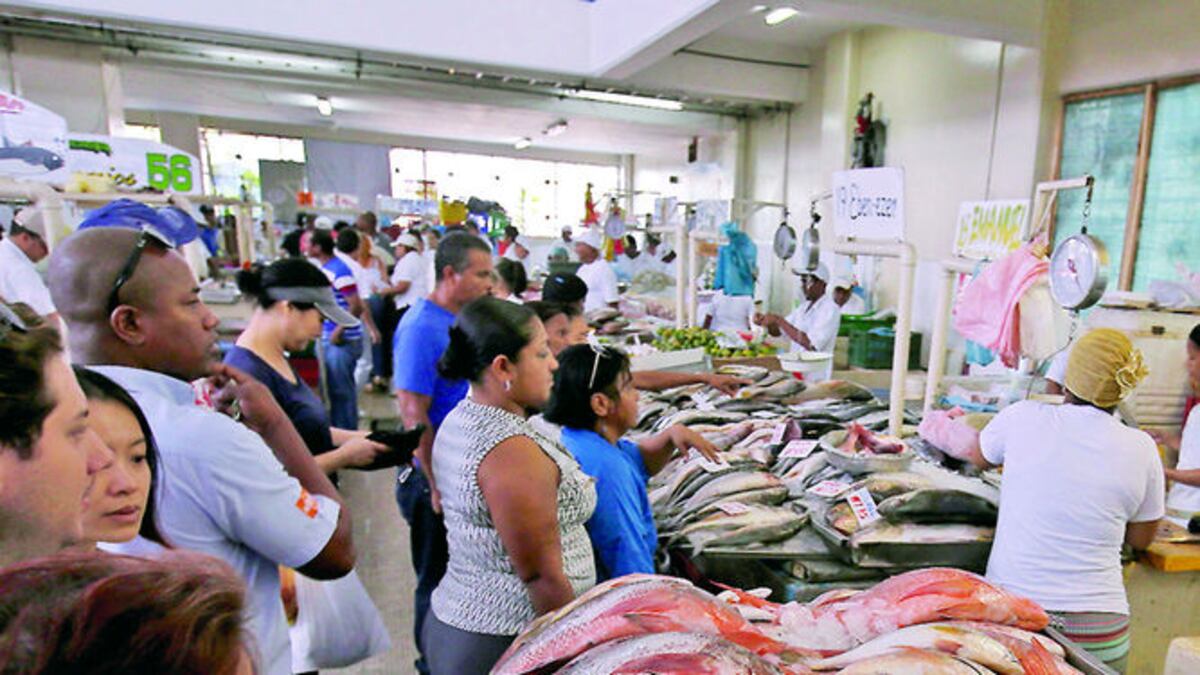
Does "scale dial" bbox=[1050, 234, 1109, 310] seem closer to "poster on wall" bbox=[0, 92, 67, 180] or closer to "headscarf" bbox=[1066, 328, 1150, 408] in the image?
"headscarf" bbox=[1066, 328, 1150, 408]

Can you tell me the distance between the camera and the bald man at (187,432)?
132 centimetres

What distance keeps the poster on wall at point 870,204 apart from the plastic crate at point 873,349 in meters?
4.24

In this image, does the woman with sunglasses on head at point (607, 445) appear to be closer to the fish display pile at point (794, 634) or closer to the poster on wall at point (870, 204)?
the fish display pile at point (794, 634)

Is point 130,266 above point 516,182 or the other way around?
the other way around

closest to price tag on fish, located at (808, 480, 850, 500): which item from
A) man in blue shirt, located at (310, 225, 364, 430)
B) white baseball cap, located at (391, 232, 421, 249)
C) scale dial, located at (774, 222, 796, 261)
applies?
scale dial, located at (774, 222, 796, 261)

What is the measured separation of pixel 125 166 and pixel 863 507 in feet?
20.9

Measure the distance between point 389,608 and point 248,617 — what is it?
11.3 feet

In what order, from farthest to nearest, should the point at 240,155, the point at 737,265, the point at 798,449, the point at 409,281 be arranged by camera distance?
the point at 240,155, the point at 409,281, the point at 737,265, the point at 798,449

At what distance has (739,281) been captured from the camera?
6.18 m

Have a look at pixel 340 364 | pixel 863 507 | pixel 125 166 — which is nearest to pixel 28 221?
pixel 125 166

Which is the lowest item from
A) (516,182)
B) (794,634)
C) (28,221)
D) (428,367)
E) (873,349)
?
(873,349)

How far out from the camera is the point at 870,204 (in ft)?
9.84

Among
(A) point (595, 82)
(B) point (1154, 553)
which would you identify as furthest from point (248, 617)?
(A) point (595, 82)

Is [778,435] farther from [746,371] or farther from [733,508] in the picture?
[746,371]
